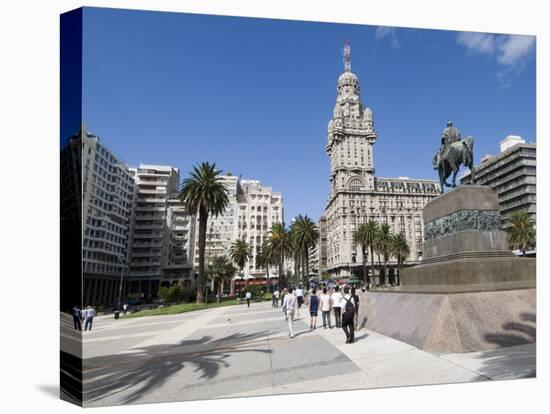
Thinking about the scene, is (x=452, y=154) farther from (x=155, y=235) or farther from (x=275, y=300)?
(x=155, y=235)

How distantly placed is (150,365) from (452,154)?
13.6 meters

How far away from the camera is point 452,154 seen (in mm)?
14648

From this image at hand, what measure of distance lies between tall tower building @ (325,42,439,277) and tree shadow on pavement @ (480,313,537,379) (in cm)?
9379

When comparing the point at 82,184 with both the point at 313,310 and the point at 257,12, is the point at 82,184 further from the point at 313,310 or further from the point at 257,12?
the point at 313,310

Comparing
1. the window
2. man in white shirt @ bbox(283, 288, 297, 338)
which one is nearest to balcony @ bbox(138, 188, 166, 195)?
the window

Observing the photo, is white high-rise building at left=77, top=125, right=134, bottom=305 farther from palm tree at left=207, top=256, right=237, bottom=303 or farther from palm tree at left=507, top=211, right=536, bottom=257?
palm tree at left=507, top=211, right=536, bottom=257

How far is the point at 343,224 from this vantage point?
351 ft

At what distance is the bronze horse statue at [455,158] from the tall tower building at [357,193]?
89.1 metres

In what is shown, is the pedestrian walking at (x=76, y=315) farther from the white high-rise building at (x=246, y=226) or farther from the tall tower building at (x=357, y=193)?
the tall tower building at (x=357, y=193)

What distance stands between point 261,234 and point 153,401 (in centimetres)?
9833

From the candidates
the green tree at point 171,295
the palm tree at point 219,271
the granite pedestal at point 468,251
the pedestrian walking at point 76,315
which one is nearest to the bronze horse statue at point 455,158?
the granite pedestal at point 468,251

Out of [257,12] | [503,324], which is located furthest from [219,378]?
[257,12]

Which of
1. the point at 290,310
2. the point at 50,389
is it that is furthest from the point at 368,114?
the point at 50,389

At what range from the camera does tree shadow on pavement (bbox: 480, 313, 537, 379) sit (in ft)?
25.2
